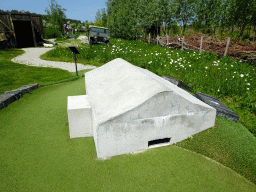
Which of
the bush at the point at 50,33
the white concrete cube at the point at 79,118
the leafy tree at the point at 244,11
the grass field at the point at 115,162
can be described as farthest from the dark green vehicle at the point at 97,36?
the bush at the point at 50,33

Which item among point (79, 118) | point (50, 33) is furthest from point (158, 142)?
point (50, 33)

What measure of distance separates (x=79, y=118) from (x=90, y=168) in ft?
3.47

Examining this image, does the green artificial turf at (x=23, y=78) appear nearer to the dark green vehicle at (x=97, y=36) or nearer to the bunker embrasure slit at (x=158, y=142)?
the bunker embrasure slit at (x=158, y=142)

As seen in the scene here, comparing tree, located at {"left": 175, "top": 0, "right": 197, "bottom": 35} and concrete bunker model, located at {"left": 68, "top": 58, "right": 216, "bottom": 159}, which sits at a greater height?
tree, located at {"left": 175, "top": 0, "right": 197, "bottom": 35}

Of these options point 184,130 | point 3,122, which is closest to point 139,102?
point 184,130

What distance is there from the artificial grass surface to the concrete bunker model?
25 centimetres

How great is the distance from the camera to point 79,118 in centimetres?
355

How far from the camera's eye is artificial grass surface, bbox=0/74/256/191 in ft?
8.68

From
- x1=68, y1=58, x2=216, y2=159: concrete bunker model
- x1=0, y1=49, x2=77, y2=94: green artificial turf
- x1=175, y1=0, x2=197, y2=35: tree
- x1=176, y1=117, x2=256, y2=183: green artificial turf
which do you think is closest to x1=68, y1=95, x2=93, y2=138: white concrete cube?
x1=68, y1=58, x2=216, y2=159: concrete bunker model

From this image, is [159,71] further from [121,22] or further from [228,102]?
[121,22]

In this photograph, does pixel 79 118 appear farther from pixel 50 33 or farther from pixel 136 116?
pixel 50 33

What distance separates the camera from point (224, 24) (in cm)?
2097

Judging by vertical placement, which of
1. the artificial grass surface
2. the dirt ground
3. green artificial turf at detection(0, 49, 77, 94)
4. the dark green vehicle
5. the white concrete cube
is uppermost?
the dark green vehicle

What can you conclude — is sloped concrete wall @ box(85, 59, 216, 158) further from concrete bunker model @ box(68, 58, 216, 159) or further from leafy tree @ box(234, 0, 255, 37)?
leafy tree @ box(234, 0, 255, 37)
